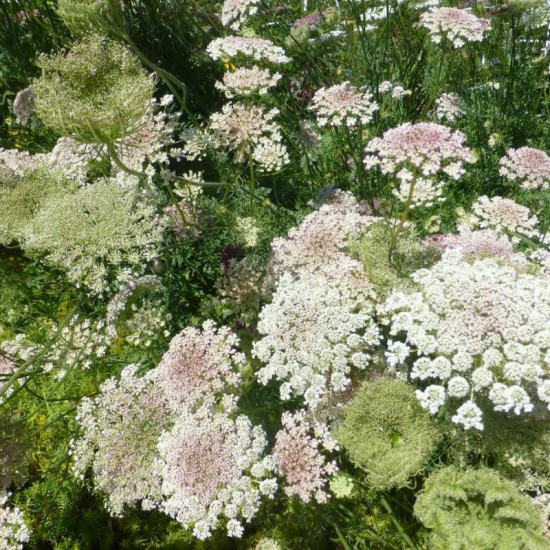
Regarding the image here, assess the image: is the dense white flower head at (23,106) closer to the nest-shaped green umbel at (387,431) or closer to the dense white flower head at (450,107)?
the dense white flower head at (450,107)

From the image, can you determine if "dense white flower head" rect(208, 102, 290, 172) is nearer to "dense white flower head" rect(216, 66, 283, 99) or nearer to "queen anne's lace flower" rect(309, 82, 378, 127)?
"dense white flower head" rect(216, 66, 283, 99)

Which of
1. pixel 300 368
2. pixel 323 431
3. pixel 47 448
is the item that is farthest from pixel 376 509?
pixel 47 448

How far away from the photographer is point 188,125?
521 centimetres

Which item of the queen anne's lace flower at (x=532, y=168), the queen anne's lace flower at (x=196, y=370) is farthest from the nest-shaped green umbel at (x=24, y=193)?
the queen anne's lace flower at (x=532, y=168)

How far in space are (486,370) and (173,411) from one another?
179cm

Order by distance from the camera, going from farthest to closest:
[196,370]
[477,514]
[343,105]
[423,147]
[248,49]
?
[248,49] < [343,105] < [196,370] < [423,147] < [477,514]

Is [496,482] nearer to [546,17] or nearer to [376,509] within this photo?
[376,509]

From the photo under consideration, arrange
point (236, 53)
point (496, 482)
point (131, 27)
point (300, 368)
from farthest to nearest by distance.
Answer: point (131, 27) < point (236, 53) < point (300, 368) < point (496, 482)

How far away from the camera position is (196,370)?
116 inches

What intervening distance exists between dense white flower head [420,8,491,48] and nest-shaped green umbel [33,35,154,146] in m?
2.37

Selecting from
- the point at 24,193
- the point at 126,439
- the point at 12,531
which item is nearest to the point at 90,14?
the point at 24,193

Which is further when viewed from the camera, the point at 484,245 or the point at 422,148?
the point at 484,245

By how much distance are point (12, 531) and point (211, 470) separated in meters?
1.35

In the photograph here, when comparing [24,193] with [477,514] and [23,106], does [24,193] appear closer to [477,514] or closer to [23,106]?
[23,106]
